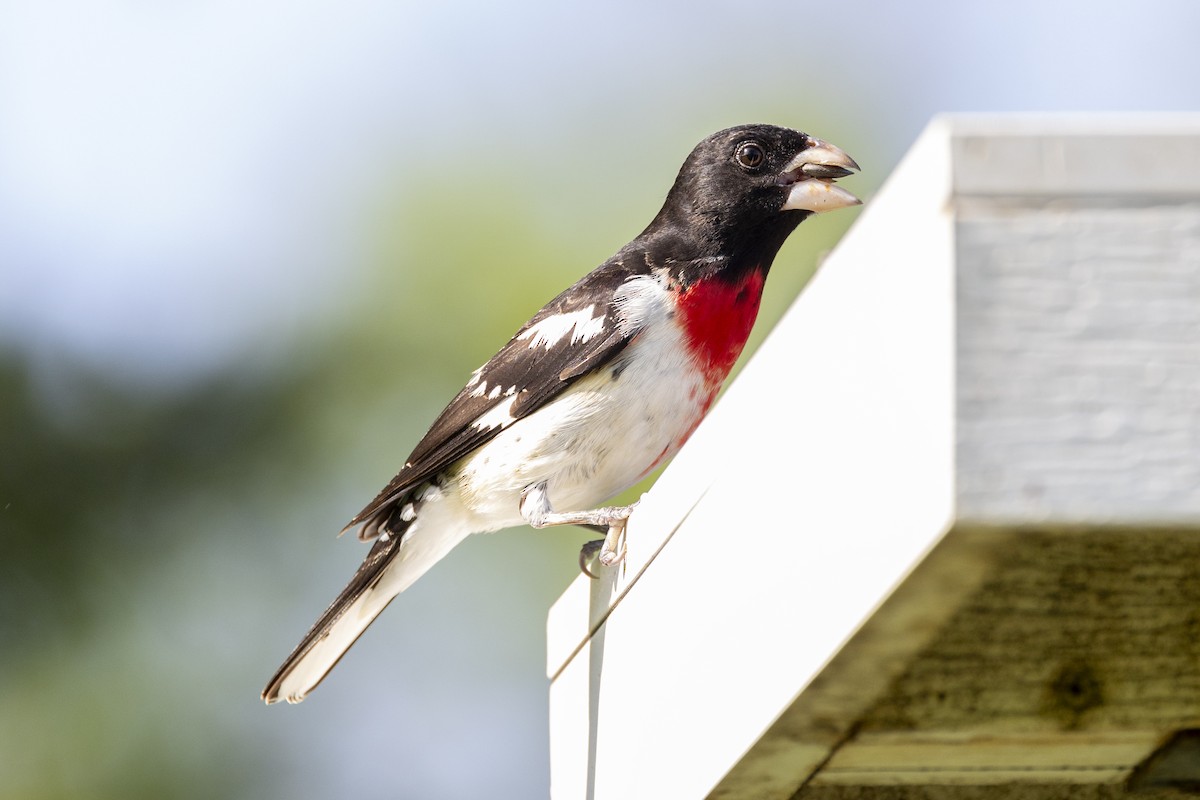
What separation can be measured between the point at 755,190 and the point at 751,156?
9cm

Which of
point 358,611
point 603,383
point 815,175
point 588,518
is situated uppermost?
point 815,175

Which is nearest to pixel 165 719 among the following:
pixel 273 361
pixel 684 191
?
pixel 273 361

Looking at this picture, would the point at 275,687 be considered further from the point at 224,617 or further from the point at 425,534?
the point at 224,617

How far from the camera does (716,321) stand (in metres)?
3.30

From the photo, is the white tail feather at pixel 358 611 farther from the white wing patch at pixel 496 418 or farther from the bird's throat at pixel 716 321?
the bird's throat at pixel 716 321

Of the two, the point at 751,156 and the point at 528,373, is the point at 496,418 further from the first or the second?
the point at 751,156

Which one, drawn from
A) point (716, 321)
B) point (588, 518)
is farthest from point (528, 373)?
point (588, 518)

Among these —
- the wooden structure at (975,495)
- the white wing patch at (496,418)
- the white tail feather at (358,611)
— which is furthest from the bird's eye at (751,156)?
the wooden structure at (975,495)

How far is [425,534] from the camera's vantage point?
3619mm

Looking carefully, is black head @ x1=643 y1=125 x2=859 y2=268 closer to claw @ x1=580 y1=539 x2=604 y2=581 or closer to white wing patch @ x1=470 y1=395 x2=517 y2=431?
white wing patch @ x1=470 y1=395 x2=517 y2=431

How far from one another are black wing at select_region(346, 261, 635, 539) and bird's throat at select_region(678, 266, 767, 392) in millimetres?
151

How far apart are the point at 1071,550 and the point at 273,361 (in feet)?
16.3

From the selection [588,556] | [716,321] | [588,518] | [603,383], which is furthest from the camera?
[716,321]

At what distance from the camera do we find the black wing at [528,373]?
3195mm
